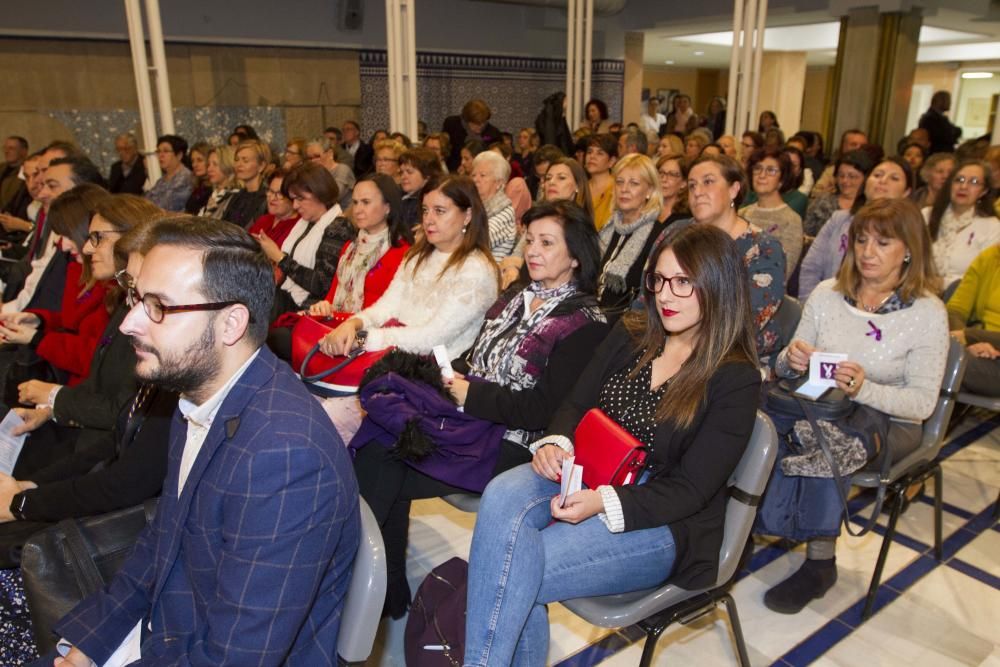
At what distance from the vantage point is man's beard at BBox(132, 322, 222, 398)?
140 cm

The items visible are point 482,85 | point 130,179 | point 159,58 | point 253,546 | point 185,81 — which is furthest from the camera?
point 482,85

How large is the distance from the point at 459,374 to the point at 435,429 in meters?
0.33

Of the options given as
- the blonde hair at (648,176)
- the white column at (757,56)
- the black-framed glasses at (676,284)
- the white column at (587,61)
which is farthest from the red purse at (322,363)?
the white column at (587,61)

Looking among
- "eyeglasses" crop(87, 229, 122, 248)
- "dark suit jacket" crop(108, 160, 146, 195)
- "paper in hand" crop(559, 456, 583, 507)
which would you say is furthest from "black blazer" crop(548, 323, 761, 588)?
"dark suit jacket" crop(108, 160, 146, 195)

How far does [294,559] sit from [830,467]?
184cm

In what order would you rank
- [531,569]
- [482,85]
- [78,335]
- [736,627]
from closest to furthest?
[531,569]
[736,627]
[78,335]
[482,85]

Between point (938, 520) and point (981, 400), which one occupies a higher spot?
point (981, 400)

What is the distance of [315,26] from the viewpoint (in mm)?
10344

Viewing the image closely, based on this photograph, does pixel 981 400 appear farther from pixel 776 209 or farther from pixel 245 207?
pixel 245 207

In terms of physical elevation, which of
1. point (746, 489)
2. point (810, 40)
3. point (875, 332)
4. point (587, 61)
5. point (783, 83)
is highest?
point (810, 40)

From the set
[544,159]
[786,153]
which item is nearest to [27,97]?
[544,159]

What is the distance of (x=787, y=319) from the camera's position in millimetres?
2902

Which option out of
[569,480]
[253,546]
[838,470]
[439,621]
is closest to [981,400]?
[838,470]

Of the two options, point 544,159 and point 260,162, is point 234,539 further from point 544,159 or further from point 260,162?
point 544,159
